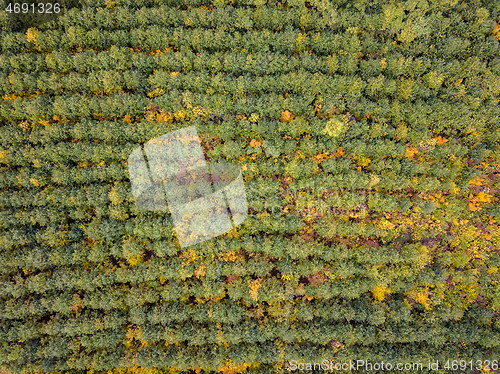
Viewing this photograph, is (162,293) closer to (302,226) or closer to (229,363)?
(229,363)

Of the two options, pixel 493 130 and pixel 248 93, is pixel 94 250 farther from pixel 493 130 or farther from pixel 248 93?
pixel 493 130

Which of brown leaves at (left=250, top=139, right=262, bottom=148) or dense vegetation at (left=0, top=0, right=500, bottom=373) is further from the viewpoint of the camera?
brown leaves at (left=250, top=139, right=262, bottom=148)

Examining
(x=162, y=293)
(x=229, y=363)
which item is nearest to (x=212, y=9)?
(x=162, y=293)

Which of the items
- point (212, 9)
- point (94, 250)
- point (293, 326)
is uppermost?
point (212, 9)

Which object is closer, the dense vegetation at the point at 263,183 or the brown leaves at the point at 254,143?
the dense vegetation at the point at 263,183

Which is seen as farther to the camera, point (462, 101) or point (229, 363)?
point (462, 101)

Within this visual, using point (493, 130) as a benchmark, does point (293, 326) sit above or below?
below

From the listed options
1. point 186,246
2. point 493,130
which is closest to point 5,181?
point 186,246
